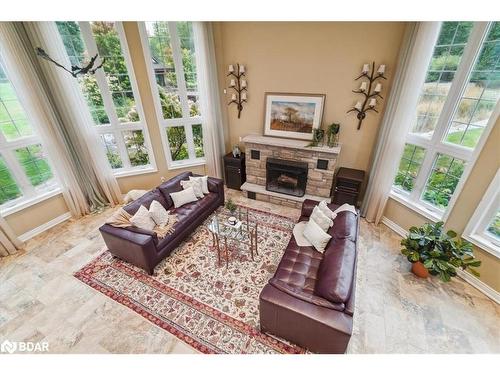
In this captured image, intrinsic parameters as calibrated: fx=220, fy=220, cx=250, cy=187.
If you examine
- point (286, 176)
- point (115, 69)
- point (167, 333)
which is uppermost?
point (115, 69)

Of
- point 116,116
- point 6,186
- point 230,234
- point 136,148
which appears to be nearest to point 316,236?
point 230,234

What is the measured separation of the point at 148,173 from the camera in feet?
16.7

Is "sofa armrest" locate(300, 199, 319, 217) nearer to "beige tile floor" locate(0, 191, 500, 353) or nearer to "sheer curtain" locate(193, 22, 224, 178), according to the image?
"beige tile floor" locate(0, 191, 500, 353)

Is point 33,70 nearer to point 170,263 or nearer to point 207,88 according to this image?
point 207,88

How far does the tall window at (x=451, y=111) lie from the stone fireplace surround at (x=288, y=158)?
1306 millimetres

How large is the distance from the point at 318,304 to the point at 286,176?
9.78 ft

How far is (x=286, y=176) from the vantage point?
4.73 m

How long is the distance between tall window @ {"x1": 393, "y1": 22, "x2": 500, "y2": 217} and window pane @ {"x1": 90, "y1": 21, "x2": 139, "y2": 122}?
5.17m

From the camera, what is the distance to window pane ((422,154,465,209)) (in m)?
3.25

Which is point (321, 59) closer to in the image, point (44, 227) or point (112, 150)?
point (112, 150)

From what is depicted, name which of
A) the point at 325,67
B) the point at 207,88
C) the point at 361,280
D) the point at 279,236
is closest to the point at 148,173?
the point at 207,88

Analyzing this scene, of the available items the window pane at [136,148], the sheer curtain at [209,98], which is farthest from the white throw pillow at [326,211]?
the window pane at [136,148]

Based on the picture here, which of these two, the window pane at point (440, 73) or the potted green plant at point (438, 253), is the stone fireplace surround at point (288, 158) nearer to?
the window pane at point (440, 73)

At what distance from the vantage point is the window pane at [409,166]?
366cm
